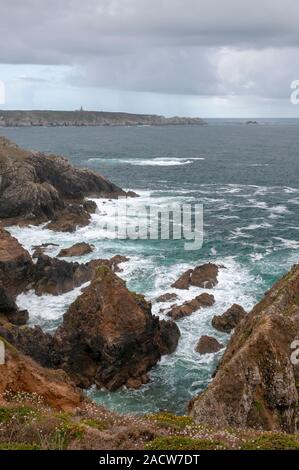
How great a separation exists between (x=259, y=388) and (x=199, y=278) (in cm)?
2487

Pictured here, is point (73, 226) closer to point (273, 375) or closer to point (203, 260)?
point (203, 260)

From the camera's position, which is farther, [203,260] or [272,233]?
[272,233]

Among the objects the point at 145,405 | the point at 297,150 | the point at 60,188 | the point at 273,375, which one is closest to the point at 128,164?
the point at 60,188

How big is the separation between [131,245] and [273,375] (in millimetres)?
37752

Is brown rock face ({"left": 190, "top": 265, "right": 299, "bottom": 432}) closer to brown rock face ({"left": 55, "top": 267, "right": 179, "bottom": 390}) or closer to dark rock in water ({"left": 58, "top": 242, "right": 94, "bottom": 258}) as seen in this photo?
brown rock face ({"left": 55, "top": 267, "right": 179, "bottom": 390})

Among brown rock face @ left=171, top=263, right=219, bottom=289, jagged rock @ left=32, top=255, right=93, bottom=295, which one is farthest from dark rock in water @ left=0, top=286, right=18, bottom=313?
brown rock face @ left=171, top=263, right=219, bottom=289

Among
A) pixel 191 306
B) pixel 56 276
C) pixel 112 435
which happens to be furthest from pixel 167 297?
pixel 112 435

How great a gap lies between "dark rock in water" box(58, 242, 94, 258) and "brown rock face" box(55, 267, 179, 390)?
59.8 ft

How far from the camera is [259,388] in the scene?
67.4ft

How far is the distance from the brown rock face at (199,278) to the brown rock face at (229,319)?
6.54 meters

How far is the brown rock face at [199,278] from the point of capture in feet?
146

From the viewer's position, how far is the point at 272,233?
61.3m

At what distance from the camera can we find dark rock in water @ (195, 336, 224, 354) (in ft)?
114
